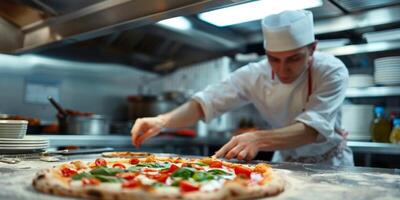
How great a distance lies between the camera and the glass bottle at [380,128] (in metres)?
2.53

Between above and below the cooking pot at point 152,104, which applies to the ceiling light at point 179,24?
above

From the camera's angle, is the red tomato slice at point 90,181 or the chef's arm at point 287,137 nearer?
the red tomato slice at point 90,181

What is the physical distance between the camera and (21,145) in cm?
152

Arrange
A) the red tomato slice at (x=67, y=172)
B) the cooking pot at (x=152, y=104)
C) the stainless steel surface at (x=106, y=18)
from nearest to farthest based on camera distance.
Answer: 1. the red tomato slice at (x=67, y=172)
2. the stainless steel surface at (x=106, y=18)
3. the cooking pot at (x=152, y=104)

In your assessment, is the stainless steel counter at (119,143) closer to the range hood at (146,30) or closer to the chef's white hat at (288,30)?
the range hood at (146,30)

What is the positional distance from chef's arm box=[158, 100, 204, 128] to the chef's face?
1.53ft

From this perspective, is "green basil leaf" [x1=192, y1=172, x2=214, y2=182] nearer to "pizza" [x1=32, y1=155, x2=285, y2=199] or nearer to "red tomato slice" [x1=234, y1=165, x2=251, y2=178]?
"pizza" [x1=32, y1=155, x2=285, y2=199]

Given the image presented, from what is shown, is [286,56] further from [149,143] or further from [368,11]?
[149,143]

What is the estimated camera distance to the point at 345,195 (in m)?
0.93

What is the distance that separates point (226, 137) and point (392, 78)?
49.3 inches

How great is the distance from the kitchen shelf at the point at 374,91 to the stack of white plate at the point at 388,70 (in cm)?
4

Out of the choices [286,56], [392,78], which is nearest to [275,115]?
[286,56]

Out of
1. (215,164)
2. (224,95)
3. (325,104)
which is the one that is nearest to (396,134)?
(325,104)

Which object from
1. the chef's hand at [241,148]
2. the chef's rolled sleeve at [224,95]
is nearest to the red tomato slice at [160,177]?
the chef's hand at [241,148]
